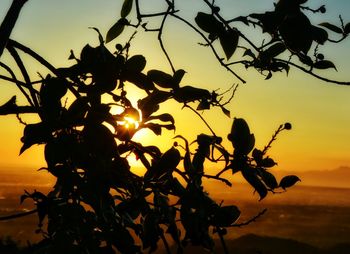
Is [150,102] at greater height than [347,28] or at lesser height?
lesser

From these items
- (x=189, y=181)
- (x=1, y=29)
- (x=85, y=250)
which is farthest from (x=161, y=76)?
(x=85, y=250)

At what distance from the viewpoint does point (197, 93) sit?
2.39 metres

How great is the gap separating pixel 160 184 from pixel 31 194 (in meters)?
0.64

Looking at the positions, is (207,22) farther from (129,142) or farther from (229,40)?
(129,142)

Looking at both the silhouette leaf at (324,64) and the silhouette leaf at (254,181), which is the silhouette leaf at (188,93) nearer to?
the silhouette leaf at (254,181)

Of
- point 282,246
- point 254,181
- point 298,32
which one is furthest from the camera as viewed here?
point 282,246

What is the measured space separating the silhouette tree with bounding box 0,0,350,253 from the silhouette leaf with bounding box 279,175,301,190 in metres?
0.05

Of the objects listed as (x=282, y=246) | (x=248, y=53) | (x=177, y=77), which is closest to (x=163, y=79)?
(x=177, y=77)

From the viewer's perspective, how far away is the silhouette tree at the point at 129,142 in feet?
6.16

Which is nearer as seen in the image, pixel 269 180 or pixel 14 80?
pixel 14 80

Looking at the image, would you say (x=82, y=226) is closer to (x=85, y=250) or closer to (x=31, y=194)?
(x=85, y=250)

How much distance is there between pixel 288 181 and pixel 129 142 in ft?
3.15

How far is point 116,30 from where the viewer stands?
2.74 meters

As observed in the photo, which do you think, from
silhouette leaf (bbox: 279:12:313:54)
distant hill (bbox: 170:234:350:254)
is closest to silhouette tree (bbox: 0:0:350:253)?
silhouette leaf (bbox: 279:12:313:54)
